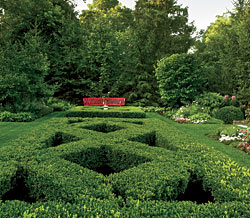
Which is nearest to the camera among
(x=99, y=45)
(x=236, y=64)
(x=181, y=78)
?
(x=236, y=64)

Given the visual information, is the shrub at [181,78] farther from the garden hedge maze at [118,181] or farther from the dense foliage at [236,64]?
the garden hedge maze at [118,181]

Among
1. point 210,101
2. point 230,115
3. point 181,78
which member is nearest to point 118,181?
point 230,115

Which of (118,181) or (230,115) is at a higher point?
(118,181)

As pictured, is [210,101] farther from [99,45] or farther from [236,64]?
[99,45]

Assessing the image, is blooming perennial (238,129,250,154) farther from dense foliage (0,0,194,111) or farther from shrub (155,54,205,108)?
dense foliage (0,0,194,111)

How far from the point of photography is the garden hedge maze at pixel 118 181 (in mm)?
2043

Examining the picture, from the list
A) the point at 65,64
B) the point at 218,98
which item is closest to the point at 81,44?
the point at 65,64

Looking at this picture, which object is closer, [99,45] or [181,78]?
[181,78]

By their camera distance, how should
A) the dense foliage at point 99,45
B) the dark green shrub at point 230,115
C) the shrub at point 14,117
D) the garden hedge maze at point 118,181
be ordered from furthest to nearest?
the dense foliage at point 99,45, the dark green shrub at point 230,115, the shrub at point 14,117, the garden hedge maze at point 118,181

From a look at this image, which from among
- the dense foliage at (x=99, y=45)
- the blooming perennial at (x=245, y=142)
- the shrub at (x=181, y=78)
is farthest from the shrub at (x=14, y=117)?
the shrub at (x=181, y=78)

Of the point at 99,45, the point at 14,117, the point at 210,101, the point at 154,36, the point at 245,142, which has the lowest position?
the point at 245,142

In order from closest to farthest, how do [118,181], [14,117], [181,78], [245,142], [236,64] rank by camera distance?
[118,181] → [245,142] → [14,117] → [236,64] → [181,78]

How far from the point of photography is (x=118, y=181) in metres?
2.59

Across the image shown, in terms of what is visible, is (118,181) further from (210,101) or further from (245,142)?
(210,101)
